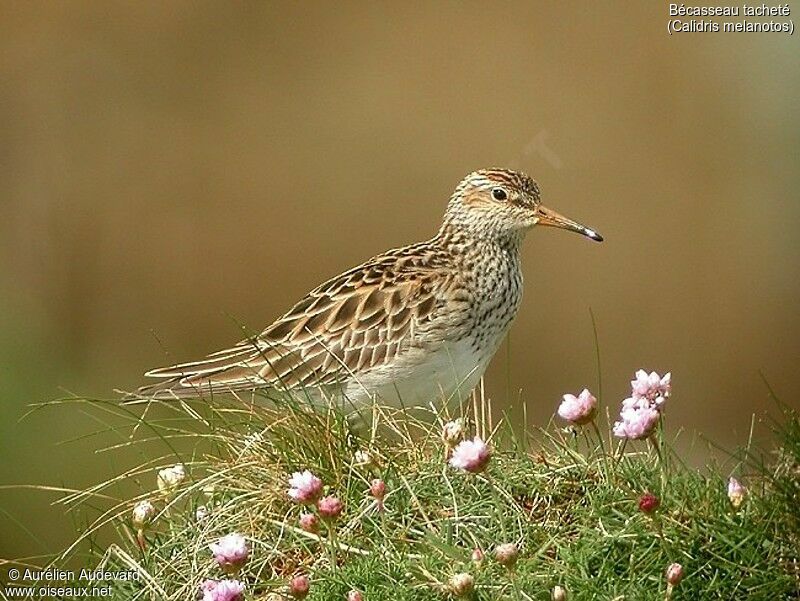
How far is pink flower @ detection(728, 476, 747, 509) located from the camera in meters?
5.39

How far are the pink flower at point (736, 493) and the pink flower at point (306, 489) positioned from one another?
1279 mm

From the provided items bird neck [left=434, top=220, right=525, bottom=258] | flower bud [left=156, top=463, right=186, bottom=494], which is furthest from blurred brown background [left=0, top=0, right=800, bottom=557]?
flower bud [left=156, top=463, right=186, bottom=494]

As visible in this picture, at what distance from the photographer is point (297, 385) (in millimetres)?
7805

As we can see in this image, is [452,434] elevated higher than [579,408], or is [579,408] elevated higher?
[579,408]

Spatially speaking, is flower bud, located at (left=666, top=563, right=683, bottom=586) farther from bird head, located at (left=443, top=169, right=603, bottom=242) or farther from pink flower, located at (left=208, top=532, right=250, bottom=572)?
bird head, located at (left=443, top=169, right=603, bottom=242)

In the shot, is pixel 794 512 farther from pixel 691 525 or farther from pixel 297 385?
pixel 297 385

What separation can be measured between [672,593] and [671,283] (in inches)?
438

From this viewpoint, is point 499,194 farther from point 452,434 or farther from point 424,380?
point 452,434

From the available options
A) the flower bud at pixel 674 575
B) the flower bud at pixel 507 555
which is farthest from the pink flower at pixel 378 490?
the flower bud at pixel 674 575

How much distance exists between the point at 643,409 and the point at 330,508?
1.02 metres

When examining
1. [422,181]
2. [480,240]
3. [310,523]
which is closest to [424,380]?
[480,240]

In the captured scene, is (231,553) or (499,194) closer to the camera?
(231,553)

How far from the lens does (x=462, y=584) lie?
496 cm

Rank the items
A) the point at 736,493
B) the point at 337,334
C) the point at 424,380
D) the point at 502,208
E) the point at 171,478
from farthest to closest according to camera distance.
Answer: the point at 502,208 < the point at 337,334 < the point at 424,380 < the point at 171,478 < the point at 736,493
